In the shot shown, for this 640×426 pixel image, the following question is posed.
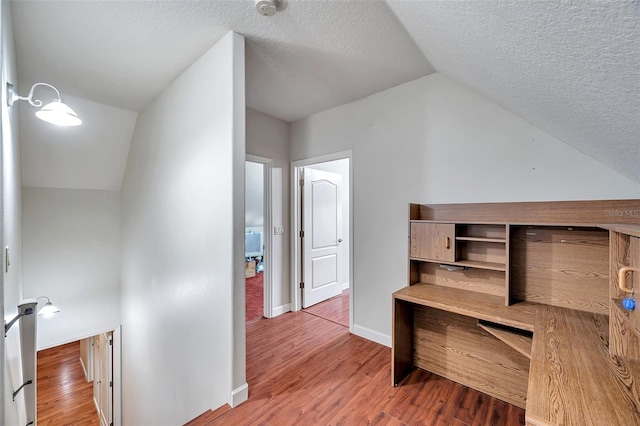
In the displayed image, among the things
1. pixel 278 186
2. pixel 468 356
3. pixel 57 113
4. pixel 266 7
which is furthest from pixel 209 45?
pixel 468 356

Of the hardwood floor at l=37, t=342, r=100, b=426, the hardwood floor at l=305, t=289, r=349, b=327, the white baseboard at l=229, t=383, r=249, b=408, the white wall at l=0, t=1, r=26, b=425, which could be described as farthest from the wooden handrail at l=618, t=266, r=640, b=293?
the hardwood floor at l=37, t=342, r=100, b=426

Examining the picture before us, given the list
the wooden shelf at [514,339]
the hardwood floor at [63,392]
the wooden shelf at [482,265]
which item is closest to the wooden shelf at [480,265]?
the wooden shelf at [482,265]

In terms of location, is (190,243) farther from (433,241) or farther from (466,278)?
(466,278)

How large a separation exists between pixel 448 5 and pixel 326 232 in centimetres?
319

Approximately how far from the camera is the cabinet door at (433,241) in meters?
2.06

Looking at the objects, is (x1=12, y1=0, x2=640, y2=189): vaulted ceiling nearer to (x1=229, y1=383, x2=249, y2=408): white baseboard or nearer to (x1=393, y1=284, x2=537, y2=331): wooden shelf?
(x1=393, y1=284, x2=537, y2=331): wooden shelf

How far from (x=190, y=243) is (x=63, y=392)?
16.4ft

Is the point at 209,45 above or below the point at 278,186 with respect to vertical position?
above

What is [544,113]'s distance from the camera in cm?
142

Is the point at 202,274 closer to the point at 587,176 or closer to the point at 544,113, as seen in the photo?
the point at 544,113

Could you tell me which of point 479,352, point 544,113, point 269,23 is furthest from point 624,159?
point 269,23

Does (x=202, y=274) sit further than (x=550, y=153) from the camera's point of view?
Yes

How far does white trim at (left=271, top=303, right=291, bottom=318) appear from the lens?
11.4 ft

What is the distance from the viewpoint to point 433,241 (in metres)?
2.15
